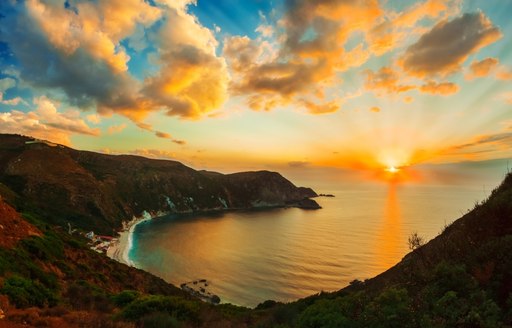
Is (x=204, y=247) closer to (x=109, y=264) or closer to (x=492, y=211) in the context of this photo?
(x=109, y=264)

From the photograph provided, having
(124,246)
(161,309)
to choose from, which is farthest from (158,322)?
(124,246)

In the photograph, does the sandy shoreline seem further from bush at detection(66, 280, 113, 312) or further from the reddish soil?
bush at detection(66, 280, 113, 312)

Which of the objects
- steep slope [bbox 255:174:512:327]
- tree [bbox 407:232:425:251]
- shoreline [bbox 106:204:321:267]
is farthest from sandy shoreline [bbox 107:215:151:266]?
steep slope [bbox 255:174:512:327]

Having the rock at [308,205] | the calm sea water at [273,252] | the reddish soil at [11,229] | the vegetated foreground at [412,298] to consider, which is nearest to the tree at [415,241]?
the vegetated foreground at [412,298]

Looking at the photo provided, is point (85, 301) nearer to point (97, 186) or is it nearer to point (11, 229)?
point (11, 229)

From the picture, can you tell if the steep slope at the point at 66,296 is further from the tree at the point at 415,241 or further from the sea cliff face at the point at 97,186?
the sea cliff face at the point at 97,186

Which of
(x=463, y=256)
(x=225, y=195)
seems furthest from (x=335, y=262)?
(x=225, y=195)
